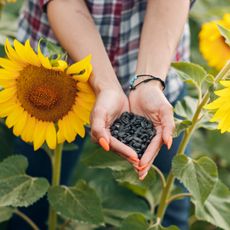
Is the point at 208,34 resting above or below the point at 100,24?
below

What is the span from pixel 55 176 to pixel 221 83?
474mm

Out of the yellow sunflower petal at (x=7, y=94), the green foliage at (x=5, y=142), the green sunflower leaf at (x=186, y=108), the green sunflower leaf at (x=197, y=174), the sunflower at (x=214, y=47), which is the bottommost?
the green foliage at (x=5, y=142)

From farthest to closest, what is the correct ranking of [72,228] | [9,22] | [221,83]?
[9,22] < [72,228] < [221,83]

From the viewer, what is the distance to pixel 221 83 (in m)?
1.12

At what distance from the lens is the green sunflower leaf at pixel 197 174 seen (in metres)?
1.22

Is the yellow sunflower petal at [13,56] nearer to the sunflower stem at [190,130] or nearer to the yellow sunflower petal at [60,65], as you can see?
the yellow sunflower petal at [60,65]

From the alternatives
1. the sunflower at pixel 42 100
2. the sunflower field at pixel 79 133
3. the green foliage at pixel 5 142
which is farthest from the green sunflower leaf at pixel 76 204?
the green foliage at pixel 5 142

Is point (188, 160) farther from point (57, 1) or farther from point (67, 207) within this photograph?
point (57, 1)

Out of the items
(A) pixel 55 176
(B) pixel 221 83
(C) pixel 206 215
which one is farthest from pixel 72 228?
(B) pixel 221 83

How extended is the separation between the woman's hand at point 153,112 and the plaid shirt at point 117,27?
0.22 meters

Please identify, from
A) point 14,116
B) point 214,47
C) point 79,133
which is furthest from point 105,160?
point 214,47

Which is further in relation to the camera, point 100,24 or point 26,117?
point 100,24

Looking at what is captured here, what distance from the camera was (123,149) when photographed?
1130 mm

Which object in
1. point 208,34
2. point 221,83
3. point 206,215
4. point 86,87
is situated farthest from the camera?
point 208,34
